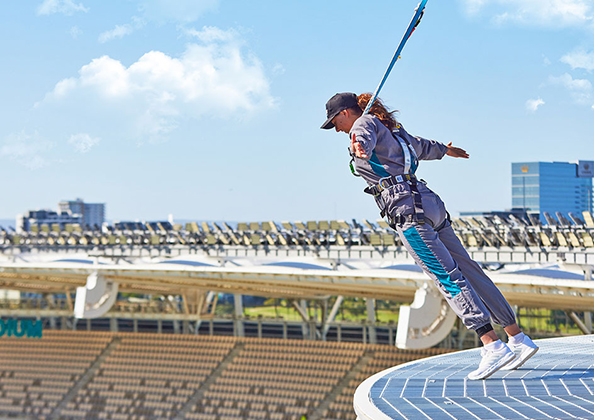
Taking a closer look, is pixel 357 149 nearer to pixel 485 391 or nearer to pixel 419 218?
pixel 419 218

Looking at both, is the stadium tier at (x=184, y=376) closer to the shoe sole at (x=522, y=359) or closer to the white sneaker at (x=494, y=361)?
the shoe sole at (x=522, y=359)

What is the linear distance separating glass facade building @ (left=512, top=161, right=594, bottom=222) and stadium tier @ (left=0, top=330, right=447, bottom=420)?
315 feet

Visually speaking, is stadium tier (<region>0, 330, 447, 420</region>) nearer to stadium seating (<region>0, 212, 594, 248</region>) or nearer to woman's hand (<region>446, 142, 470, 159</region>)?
stadium seating (<region>0, 212, 594, 248</region>)

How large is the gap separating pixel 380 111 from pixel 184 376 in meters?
28.7

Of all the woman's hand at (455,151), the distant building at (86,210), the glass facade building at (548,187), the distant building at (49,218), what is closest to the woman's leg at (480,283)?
the woman's hand at (455,151)

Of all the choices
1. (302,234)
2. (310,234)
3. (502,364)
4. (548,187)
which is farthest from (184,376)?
(548,187)

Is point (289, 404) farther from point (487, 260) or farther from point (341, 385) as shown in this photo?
point (487, 260)

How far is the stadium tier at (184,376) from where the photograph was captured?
31.0 metres

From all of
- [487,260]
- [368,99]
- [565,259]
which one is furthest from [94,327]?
[368,99]

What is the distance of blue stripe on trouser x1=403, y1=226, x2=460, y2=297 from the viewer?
6.03 metres

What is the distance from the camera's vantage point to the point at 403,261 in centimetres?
2381

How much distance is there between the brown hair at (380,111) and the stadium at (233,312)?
1486cm

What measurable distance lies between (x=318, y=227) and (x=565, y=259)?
10848mm

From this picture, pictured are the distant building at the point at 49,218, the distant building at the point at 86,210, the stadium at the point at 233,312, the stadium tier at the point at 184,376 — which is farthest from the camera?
the distant building at the point at 86,210
